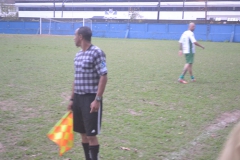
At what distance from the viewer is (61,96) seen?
802 cm

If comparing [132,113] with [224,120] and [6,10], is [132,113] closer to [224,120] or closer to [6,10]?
[224,120]

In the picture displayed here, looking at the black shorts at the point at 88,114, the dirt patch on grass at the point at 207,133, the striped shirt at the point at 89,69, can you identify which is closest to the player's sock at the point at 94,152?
the black shorts at the point at 88,114

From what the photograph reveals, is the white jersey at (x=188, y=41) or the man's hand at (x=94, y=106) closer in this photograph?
the man's hand at (x=94, y=106)

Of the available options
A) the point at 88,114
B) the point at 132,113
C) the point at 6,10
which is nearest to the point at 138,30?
the point at 6,10

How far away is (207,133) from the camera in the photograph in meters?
5.55

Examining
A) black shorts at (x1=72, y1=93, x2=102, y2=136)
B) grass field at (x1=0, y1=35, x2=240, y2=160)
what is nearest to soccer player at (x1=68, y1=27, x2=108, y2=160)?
black shorts at (x1=72, y1=93, x2=102, y2=136)

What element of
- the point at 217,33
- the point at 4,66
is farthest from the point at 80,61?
the point at 217,33

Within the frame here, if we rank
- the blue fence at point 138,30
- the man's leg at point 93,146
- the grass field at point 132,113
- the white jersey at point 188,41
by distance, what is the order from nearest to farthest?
the man's leg at point 93,146 → the grass field at point 132,113 → the white jersey at point 188,41 → the blue fence at point 138,30

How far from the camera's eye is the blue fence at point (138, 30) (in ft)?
124

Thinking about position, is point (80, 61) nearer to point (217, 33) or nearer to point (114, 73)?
point (114, 73)

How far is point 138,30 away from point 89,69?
39944 mm

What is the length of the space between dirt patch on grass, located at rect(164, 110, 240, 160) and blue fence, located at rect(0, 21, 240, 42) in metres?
32.8

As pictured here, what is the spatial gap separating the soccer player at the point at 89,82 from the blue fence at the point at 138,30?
3616 cm

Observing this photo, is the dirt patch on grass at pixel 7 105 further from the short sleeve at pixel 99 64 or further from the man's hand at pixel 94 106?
the short sleeve at pixel 99 64
